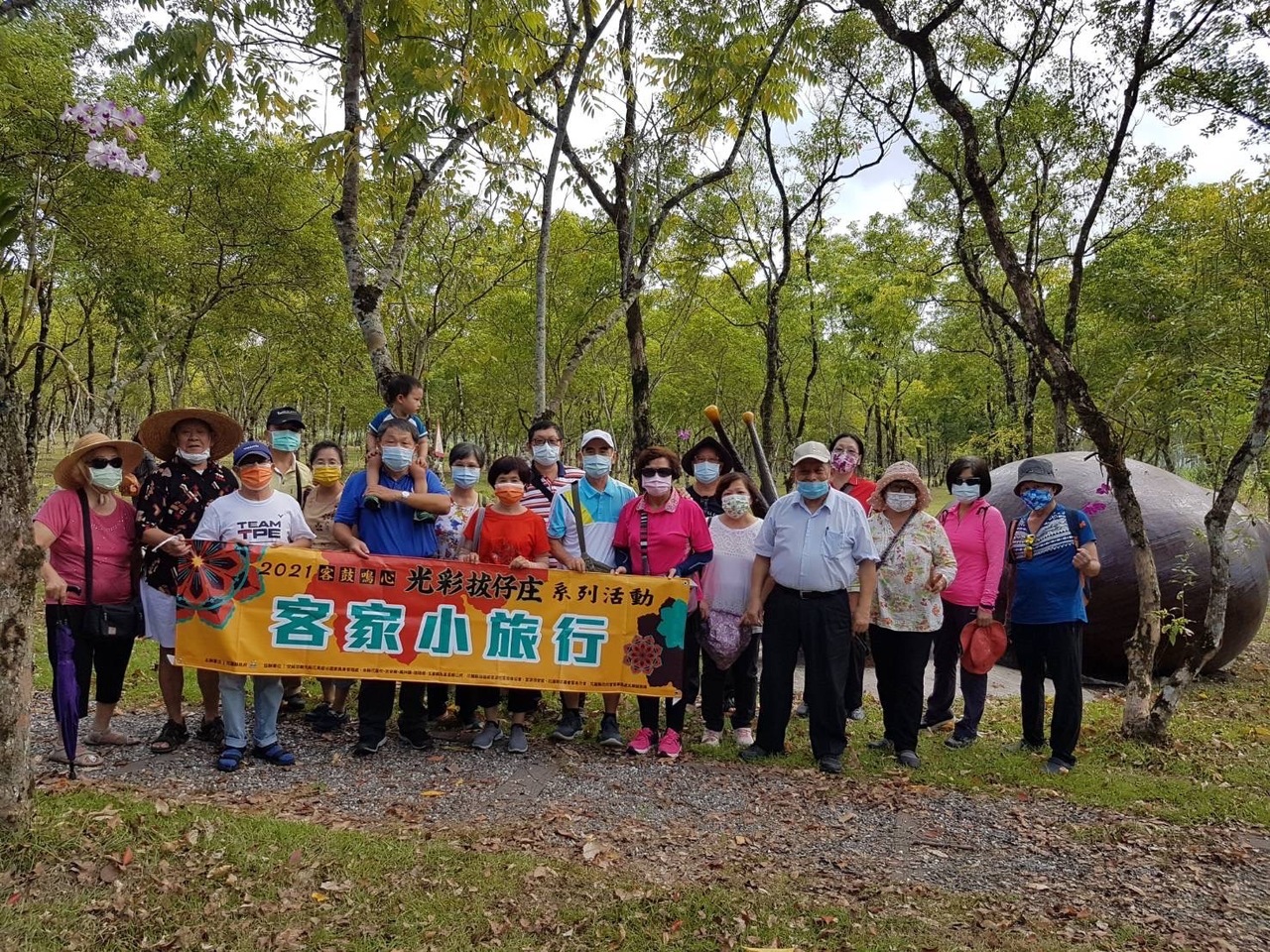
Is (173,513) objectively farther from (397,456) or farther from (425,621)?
(425,621)

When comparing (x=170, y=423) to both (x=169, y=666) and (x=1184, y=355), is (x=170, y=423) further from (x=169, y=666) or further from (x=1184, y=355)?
(x=1184, y=355)

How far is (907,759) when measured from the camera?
5898mm

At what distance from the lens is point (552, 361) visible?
2608 centimetres

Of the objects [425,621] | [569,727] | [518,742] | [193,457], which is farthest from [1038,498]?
[193,457]

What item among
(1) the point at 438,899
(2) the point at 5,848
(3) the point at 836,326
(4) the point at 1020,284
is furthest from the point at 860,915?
(3) the point at 836,326

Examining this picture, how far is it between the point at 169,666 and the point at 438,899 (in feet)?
9.87

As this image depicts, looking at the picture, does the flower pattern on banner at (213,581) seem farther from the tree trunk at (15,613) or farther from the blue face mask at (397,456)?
the tree trunk at (15,613)

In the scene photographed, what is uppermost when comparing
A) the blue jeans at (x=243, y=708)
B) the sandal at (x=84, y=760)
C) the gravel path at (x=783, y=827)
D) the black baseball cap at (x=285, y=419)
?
the black baseball cap at (x=285, y=419)

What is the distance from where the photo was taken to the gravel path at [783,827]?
4066mm

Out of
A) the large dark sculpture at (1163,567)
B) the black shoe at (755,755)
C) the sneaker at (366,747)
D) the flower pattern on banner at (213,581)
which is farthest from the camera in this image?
the large dark sculpture at (1163,567)

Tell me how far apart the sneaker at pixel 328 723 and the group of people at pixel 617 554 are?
0.02 metres

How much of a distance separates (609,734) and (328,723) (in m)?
2.29

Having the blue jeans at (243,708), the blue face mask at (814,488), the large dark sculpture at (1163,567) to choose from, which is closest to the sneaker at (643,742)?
the blue face mask at (814,488)

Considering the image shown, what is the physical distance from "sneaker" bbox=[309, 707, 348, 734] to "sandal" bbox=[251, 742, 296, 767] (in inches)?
26.9
